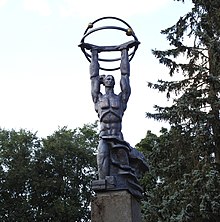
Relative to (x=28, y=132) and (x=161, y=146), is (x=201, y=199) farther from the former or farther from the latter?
(x=28, y=132)

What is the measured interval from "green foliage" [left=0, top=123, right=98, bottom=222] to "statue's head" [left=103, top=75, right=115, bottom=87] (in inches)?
781

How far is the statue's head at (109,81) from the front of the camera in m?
9.32

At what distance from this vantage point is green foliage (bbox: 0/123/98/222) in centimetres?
2869

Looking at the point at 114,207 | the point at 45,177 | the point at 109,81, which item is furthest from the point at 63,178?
the point at 114,207

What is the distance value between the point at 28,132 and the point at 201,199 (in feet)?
60.5

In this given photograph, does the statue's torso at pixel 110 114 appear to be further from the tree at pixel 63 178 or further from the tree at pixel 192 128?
the tree at pixel 63 178

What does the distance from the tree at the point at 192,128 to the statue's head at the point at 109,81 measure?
6.92 m

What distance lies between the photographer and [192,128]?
17109mm

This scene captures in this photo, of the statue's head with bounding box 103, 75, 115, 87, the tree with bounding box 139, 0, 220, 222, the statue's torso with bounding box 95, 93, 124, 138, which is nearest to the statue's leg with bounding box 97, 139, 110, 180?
the statue's torso with bounding box 95, 93, 124, 138

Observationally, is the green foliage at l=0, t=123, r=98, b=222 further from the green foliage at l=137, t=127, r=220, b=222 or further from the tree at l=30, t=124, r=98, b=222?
the green foliage at l=137, t=127, r=220, b=222

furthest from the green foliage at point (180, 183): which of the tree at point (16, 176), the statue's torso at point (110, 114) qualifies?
the tree at point (16, 176)

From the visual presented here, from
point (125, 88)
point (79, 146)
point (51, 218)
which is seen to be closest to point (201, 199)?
point (125, 88)

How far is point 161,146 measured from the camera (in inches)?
698

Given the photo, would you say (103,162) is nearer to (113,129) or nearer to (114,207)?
(113,129)
